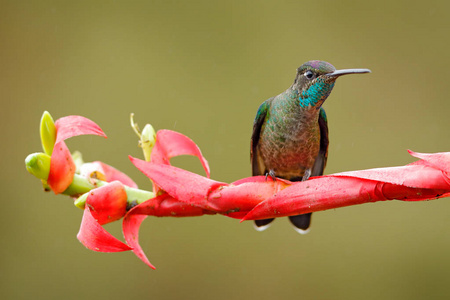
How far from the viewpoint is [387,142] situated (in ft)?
6.72

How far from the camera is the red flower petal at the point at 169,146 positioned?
586 mm

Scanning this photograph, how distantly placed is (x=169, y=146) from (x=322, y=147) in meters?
0.36

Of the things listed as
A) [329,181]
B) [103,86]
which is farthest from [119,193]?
[103,86]

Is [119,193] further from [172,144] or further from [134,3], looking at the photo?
[134,3]

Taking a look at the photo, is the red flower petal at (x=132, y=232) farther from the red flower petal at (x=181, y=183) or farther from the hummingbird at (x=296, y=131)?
the hummingbird at (x=296, y=131)

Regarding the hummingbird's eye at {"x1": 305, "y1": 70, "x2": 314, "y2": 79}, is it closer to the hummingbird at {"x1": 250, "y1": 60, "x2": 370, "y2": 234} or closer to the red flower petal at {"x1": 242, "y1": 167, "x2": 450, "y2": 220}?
the hummingbird at {"x1": 250, "y1": 60, "x2": 370, "y2": 234}

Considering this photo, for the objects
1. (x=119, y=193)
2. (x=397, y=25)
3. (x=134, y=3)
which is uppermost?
(x=134, y=3)

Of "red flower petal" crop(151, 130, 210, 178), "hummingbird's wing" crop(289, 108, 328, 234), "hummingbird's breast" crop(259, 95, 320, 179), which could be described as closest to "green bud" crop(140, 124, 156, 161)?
"red flower petal" crop(151, 130, 210, 178)

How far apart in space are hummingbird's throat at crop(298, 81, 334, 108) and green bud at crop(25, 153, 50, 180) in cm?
33

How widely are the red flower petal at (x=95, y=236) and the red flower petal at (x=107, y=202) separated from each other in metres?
0.03

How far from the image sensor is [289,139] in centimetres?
81

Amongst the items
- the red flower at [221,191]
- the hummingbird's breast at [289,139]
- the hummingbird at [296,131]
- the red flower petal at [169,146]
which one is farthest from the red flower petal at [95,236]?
the hummingbird's breast at [289,139]

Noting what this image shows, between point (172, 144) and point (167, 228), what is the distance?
5.06ft

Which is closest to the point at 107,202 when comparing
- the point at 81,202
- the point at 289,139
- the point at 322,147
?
the point at 81,202
